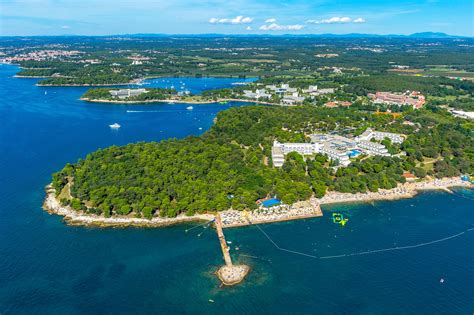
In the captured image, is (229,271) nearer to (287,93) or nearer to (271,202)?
(271,202)

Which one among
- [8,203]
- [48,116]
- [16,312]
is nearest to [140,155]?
[8,203]

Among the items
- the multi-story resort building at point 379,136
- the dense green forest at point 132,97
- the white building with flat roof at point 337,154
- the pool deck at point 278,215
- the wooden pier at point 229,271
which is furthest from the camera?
the dense green forest at point 132,97

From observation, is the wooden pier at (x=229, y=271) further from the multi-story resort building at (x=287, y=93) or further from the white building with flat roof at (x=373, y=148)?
the multi-story resort building at (x=287, y=93)

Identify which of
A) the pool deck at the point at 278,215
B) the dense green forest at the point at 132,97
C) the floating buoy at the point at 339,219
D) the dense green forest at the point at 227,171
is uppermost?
the dense green forest at the point at 132,97

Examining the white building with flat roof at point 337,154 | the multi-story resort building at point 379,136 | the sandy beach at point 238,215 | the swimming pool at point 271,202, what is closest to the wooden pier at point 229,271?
→ the sandy beach at point 238,215

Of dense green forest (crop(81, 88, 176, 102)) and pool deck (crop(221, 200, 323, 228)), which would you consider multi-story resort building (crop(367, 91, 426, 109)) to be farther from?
pool deck (crop(221, 200, 323, 228))
